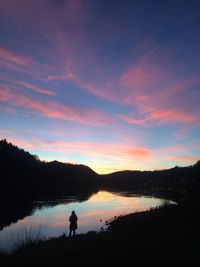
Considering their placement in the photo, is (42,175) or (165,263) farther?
(42,175)

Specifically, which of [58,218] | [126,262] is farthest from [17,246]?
[58,218]

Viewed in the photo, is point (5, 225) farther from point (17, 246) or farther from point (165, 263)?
point (165, 263)

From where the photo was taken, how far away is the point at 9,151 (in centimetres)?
18725

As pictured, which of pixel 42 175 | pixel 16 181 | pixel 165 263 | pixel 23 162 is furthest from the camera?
pixel 42 175

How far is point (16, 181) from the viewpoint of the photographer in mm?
150125

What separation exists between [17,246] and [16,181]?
13216cm

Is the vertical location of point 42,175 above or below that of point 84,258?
above

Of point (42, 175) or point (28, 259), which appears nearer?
point (28, 259)

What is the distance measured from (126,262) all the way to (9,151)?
601 feet

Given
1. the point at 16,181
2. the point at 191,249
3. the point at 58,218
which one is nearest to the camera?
the point at 191,249

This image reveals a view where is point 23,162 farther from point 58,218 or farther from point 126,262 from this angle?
point 126,262

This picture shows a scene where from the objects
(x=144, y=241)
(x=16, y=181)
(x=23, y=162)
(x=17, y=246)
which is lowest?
(x=17, y=246)

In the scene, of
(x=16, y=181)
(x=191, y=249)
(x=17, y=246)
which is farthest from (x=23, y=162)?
(x=191, y=249)

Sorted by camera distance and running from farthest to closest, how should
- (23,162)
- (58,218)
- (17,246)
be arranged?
1. (23,162)
2. (58,218)
3. (17,246)
